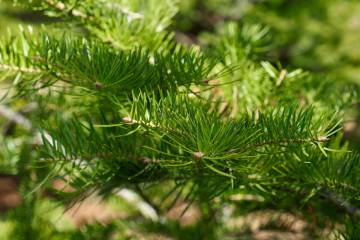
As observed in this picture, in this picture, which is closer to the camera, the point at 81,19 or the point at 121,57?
the point at 121,57

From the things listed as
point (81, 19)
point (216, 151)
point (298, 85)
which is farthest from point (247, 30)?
point (216, 151)

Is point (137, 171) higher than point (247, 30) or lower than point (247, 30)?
lower

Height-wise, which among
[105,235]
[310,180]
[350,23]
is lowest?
[105,235]

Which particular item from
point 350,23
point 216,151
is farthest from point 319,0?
point 216,151

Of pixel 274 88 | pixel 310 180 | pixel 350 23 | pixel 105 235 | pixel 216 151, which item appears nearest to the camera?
pixel 216 151

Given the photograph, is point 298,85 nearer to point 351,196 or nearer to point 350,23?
point 351,196

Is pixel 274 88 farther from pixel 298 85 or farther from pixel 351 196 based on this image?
pixel 351 196

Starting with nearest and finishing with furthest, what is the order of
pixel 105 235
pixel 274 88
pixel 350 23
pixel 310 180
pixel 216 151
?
pixel 216 151
pixel 310 180
pixel 274 88
pixel 105 235
pixel 350 23
